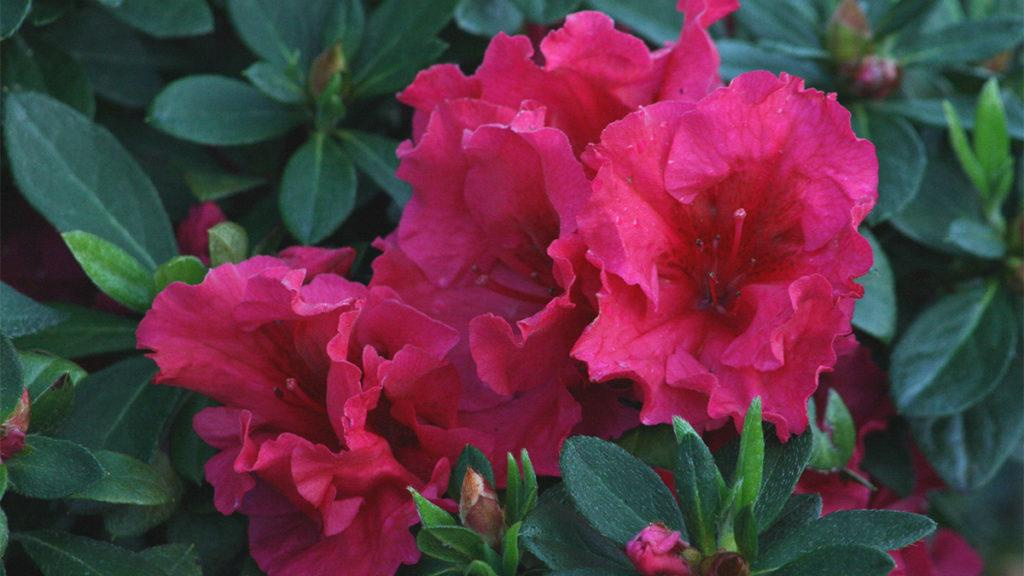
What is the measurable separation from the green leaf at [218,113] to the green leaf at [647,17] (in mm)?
412

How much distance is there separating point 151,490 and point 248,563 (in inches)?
4.6

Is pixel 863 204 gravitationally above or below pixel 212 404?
above

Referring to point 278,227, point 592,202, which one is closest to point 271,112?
point 278,227

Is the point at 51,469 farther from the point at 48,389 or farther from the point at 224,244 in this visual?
the point at 224,244

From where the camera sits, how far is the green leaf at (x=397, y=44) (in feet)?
4.63

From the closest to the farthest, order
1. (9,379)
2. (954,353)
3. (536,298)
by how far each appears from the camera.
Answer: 1. (9,379)
2. (536,298)
3. (954,353)

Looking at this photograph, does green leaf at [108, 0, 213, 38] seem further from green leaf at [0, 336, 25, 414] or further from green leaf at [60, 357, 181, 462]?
green leaf at [0, 336, 25, 414]

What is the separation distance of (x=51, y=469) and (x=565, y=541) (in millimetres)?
428

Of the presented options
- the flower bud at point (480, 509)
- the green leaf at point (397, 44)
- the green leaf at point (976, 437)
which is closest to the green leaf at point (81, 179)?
the green leaf at point (397, 44)

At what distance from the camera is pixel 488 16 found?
56.9 inches

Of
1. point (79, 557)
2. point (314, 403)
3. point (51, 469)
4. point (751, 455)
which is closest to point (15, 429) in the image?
point (51, 469)

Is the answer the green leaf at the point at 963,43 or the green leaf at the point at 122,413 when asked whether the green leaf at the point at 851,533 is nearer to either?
the green leaf at the point at 122,413

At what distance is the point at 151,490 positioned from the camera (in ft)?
3.57

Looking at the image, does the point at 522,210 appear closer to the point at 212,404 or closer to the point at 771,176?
the point at 771,176
